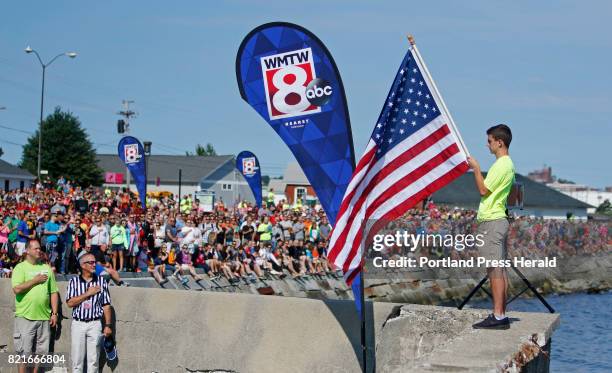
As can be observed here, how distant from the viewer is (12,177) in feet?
207

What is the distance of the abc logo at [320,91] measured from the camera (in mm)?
6984

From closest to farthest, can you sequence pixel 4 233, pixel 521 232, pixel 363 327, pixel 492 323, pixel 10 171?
1. pixel 492 323
2. pixel 363 327
3. pixel 4 233
4. pixel 521 232
5. pixel 10 171

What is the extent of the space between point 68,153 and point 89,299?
72883mm

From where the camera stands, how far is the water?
1739 cm

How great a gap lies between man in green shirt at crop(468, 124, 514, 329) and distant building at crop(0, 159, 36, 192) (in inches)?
2303

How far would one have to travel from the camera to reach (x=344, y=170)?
695 centimetres

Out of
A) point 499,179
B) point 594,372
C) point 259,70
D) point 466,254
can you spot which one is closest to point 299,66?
point 259,70

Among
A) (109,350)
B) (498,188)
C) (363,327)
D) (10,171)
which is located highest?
(10,171)

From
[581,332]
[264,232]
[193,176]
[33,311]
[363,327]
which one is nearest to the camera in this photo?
A: [363,327]

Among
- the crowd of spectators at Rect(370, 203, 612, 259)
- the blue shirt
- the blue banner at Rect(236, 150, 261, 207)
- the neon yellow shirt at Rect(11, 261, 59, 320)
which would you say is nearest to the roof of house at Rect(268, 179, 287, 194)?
the crowd of spectators at Rect(370, 203, 612, 259)

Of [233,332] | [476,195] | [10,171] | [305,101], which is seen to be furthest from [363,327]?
[476,195]

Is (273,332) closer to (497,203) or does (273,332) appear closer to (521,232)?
(497,203)

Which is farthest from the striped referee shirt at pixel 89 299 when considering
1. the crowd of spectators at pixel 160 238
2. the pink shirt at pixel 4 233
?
the pink shirt at pixel 4 233

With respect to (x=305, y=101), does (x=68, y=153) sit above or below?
above
